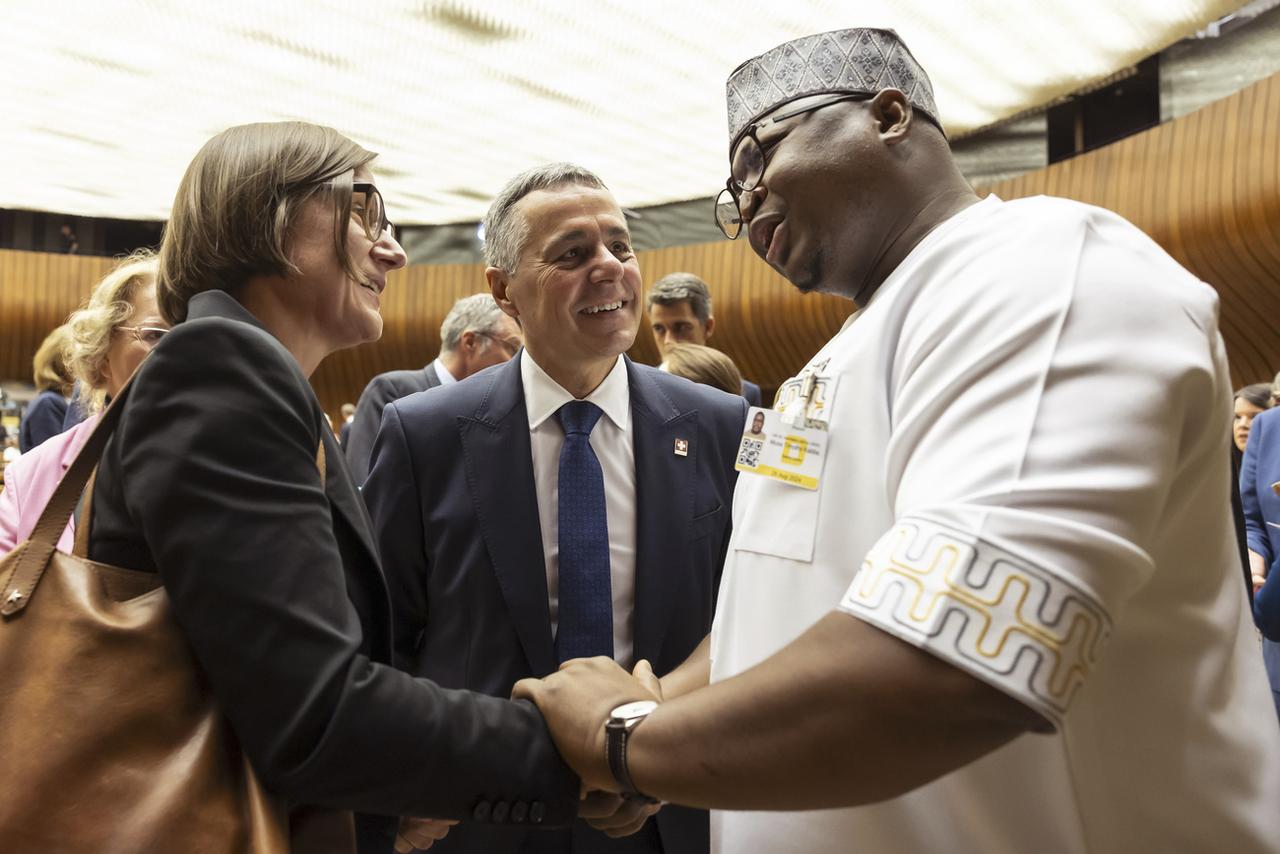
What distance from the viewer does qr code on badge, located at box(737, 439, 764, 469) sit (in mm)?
1283

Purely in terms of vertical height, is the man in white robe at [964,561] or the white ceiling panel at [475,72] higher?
the white ceiling panel at [475,72]

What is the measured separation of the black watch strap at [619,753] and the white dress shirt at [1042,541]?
0.16m

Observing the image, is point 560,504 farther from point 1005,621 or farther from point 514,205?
point 1005,621

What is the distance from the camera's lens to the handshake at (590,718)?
1.27 metres

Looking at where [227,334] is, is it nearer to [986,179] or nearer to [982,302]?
[982,302]

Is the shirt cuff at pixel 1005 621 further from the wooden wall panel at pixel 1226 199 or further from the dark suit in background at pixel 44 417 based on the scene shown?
the wooden wall panel at pixel 1226 199

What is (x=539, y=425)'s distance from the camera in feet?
7.59

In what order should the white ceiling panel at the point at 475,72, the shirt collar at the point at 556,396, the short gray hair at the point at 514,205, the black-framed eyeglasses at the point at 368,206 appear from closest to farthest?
1. the black-framed eyeglasses at the point at 368,206
2. the shirt collar at the point at 556,396
3. the short gray hair at the point at 514,205
4. the white ceiling panel at the point at 475,72

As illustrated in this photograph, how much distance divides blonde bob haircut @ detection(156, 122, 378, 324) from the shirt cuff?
1.03m

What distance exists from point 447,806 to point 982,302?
2.70 feet

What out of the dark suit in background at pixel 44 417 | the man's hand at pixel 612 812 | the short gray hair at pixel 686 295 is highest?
the short gray hair at pixel 686 295

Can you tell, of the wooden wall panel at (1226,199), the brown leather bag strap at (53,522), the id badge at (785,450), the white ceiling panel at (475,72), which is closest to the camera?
the brown leather bag strap at (53,522)

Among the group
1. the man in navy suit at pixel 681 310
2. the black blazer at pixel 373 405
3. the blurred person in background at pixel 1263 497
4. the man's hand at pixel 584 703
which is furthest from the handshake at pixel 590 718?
the man in navy suit at pixel 681 310

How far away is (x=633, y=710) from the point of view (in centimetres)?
125
